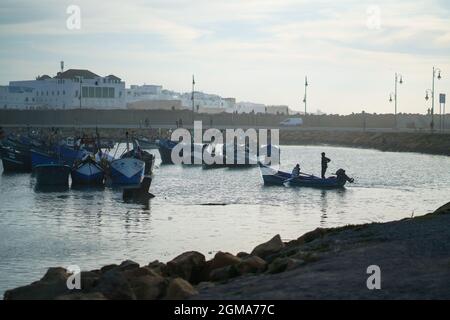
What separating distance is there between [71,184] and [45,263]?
3293 cm

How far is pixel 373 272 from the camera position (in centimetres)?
1781

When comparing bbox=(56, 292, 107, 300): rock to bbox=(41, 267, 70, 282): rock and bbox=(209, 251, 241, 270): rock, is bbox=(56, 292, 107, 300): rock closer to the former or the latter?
bbox=(41, 267, 70, 282): rock

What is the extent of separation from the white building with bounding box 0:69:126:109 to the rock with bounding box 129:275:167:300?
6686 inches

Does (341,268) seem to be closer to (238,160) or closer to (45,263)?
(45,263)

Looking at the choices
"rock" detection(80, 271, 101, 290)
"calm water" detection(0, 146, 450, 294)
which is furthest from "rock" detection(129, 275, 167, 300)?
"calm water" detection(0, 146, 450, 294)

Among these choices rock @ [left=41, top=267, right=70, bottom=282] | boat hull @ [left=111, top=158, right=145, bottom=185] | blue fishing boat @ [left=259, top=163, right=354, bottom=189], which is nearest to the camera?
rock @ [left=41, top=267, right=70, bottom=282]

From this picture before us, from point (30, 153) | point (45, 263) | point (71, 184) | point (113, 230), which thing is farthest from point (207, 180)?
point (45, 263)

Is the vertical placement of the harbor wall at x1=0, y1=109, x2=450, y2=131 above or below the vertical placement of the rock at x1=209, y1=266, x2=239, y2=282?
above

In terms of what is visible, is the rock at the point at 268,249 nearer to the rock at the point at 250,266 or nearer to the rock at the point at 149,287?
the rock at the point at 250,266

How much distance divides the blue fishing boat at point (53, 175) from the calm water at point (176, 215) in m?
1.49

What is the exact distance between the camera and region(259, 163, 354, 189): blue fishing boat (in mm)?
56438

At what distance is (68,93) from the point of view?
18762 cm

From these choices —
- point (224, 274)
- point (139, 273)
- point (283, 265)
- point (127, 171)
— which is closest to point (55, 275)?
point (139, 273)

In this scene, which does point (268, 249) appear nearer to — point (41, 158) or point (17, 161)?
point (41, 158)
